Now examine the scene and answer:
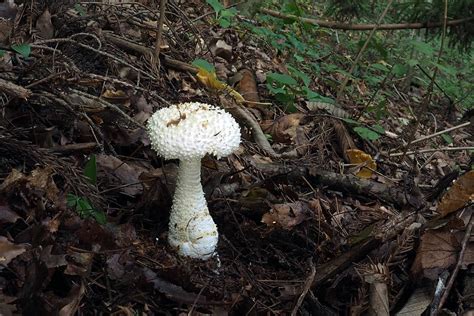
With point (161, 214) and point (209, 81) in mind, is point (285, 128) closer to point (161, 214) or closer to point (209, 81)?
point (209, 81)

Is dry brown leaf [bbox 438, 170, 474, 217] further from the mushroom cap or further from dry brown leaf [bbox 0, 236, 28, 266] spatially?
dry brown leaf [bbox 0, 236, 28, 266]

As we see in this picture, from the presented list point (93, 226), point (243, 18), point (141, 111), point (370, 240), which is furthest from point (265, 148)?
A: point (243, 18)

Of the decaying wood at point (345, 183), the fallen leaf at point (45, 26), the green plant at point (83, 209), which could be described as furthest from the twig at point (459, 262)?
the fallen leaf at point (45, 26)

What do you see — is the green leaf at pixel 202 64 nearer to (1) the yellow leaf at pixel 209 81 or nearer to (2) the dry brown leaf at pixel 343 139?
(1) the yellow leaf at pixel 209 81

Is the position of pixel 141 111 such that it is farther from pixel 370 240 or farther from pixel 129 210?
pixel 370 240

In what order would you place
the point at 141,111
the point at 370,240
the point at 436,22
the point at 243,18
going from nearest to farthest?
the point at 370,240 → the point at 141,111 → the point at 436,22 → the point at 243,18

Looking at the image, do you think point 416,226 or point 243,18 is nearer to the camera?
point 416,226

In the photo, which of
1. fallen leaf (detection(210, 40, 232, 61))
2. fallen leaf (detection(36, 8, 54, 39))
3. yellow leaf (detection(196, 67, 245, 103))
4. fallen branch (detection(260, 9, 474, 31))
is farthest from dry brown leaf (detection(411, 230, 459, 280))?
fallen leaf (detection(210, 40, 232, 61))
